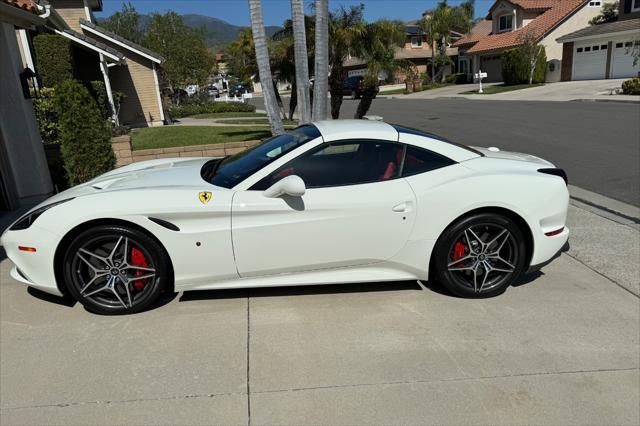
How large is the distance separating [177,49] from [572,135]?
81.0ft

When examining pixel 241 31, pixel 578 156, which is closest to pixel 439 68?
pixel 241 31

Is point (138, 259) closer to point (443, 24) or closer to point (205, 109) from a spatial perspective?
point (205, 109)

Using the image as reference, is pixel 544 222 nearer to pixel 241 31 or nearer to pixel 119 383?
pixel 119 383


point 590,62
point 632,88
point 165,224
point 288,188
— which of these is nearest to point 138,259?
point 165,224

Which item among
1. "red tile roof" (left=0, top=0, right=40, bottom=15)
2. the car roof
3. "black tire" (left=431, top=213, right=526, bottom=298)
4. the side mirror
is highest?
"red tile roof" (left=0, top=0, right=40, bottom=15)

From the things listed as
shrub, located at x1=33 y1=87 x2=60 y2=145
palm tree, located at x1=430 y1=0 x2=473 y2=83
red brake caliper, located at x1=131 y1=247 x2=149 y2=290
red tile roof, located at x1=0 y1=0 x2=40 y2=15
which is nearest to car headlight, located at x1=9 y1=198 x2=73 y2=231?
red brake caliper, located at x1=131 y1=247 x2=149 y2=290

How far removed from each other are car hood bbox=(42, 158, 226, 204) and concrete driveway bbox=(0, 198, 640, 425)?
2.89 ft

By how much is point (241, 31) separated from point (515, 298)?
1486 inches

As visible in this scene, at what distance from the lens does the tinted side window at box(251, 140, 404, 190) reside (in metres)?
3.53

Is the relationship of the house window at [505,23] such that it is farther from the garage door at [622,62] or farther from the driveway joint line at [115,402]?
the driveway joint line at [115,402]

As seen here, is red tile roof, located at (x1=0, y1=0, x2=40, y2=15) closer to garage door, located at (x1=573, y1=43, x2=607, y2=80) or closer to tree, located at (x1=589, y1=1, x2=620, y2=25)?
garage door, located at (x1=573, y1=43, x2=607, y2=80)

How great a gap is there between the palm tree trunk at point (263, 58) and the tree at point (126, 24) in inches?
1138

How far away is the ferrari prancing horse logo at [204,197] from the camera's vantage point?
11.2 feet

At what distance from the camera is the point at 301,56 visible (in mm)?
8500
